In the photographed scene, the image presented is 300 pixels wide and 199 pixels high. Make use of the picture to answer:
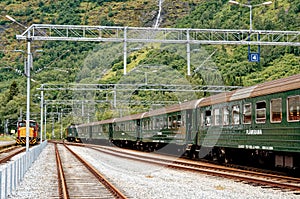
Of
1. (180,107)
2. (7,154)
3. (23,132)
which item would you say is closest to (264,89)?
(180,107)

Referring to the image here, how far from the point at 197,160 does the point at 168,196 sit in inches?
607

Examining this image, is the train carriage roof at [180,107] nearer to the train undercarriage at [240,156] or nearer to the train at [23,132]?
the train undercarriage at [240,156]

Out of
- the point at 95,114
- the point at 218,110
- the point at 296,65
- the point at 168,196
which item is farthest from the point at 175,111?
the point at 95,114

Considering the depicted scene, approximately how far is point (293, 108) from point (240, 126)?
4612 mm

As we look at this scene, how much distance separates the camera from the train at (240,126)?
1758 cm

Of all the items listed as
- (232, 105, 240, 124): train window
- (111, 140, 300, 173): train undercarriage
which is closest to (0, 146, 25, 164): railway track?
(111, 140, 300, 173): train undercarriage

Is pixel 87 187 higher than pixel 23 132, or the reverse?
pixel 23 132

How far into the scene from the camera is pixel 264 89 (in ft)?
63.8

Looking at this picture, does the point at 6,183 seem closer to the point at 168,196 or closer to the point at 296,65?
the point at 168,196

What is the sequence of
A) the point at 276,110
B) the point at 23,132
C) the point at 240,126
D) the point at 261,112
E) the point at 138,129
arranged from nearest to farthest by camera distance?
the point at 276,110
the point at 261,112
the point at 240,126
the point at 138,129
the point at 23,132

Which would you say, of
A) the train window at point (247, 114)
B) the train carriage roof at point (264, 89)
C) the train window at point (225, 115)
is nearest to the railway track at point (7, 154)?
the train window at point (225, 115)

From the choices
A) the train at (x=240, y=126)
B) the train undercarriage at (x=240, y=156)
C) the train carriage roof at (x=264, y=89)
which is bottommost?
the train undercarriage at (x=240, y=156)

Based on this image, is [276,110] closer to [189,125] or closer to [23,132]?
[189,125]

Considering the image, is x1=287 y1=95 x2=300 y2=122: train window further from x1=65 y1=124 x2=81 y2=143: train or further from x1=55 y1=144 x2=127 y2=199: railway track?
x1=65 y1=124 x2=81 y2=143: train
